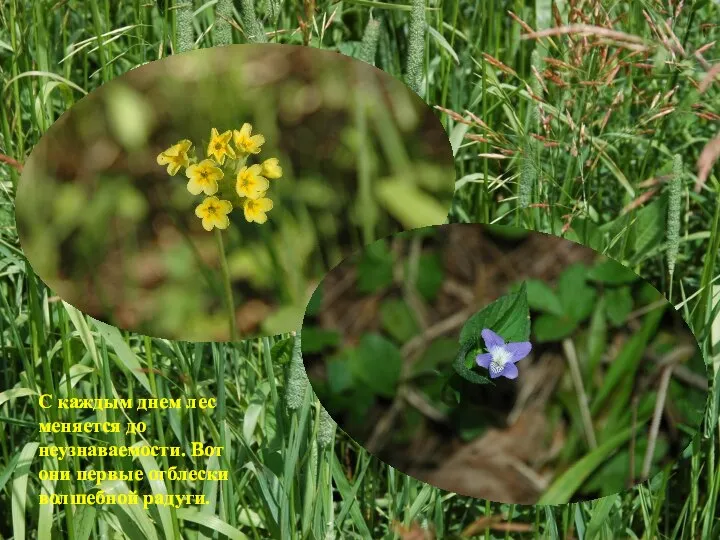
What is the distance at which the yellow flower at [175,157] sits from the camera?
0.79m

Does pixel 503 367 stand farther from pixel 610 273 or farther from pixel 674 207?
pixel 674 207

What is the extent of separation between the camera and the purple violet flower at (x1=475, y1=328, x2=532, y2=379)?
752mm

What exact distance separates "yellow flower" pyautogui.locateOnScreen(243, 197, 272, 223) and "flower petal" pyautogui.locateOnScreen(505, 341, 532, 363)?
257 millimetres

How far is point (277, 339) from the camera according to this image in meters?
0.91

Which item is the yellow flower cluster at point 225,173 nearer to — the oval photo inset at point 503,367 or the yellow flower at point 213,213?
the yellow flower at point 213,213

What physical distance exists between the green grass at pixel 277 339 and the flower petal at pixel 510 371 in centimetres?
15

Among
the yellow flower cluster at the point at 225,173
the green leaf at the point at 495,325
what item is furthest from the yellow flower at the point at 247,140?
the green leaf at the point at 495,325

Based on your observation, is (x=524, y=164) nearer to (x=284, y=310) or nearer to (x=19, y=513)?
(x=284, y=310)

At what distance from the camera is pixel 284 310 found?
0.80 metres

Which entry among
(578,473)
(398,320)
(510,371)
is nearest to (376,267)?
(398,320)

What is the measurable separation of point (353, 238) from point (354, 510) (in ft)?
0.95

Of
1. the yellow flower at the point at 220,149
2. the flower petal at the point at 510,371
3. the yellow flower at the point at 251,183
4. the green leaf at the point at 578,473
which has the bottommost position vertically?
the green leaf at the point at 578,473

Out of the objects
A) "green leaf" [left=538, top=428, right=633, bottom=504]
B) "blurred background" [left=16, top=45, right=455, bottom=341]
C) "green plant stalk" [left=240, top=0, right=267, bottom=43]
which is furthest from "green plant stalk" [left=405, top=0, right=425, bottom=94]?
"green leaf" [left=538, top=428, right=633, bottom=504]

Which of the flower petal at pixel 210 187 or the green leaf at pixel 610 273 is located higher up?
the flower petal at pixel 210 187
